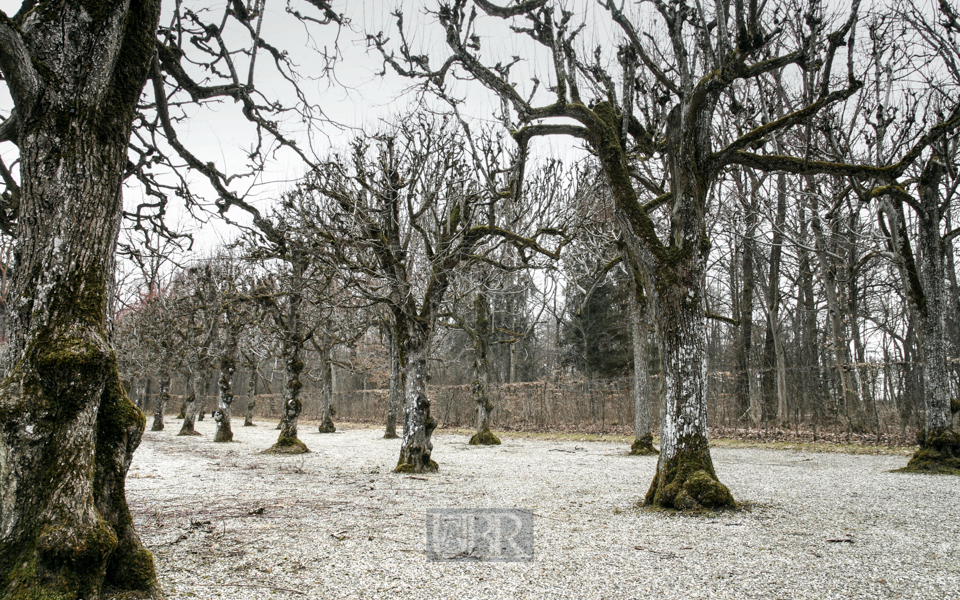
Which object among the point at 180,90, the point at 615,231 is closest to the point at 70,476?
the point at 180,90

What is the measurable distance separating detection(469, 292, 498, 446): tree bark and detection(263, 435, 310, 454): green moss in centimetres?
448

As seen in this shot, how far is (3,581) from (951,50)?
40.7 ft

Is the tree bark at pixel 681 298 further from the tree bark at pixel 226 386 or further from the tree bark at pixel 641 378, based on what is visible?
the tree bark at pixel 226 386

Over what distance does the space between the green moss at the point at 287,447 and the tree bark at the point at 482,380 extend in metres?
4.48

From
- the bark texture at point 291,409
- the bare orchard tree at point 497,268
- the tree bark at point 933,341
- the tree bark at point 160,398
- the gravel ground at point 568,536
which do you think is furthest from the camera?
the tree bark at point 160,398

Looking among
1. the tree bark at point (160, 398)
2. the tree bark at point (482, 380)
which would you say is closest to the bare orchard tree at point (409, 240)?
the tree bark at point (482, 380)

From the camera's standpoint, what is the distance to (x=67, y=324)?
2.64 metres

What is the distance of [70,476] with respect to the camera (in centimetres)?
248

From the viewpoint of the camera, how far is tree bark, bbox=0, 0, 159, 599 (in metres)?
2.39

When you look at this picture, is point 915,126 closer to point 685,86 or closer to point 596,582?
point 685,86

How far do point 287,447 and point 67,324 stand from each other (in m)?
10.2

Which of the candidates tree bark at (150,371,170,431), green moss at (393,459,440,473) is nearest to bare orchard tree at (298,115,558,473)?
green moss at (393,459,440,473)

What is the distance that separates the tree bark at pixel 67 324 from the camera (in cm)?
239

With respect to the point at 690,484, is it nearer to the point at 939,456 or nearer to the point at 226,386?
the point at 939,456
